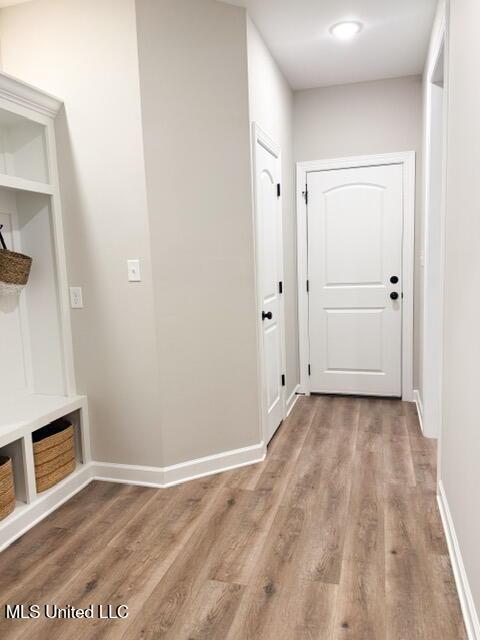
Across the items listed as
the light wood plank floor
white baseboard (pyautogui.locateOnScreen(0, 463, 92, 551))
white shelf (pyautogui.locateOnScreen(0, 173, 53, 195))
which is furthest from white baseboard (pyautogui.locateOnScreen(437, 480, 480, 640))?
white shelf (pyautogui.locateOnScreen(0, 173, 53, 195))

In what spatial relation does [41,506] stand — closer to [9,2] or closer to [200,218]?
[200,218]

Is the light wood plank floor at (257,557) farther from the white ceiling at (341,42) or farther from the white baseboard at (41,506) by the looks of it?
the white ceiling at (341,42)

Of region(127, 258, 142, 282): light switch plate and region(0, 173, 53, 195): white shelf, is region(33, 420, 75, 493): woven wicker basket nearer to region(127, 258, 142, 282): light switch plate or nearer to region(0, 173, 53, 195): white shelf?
region(127, 258, 142, 282): light switch plate

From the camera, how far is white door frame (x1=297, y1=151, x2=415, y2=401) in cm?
396

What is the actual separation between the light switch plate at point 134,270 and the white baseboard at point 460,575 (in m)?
1.92

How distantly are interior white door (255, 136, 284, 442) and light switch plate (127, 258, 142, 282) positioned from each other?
78 centimetres

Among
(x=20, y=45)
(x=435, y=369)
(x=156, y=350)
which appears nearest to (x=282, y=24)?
(x=20, y=45)

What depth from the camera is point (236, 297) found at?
Answer: 2883 millimetres

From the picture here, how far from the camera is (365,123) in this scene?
4.00m

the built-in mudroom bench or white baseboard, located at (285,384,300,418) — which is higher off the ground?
the built-in mudroom bench

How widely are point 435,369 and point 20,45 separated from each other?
10.6 ft

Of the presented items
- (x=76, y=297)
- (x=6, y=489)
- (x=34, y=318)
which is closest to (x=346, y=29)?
(x=76, y=297)

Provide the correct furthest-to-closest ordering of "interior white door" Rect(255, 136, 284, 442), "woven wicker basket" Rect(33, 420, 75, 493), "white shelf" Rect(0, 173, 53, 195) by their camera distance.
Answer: "interior white door" Rect(255, 136, 284, 442)
"woven wicker basket" Rect(33, 420, 75, 493)
"white shelf" Rect(0, 173, 53, 195)

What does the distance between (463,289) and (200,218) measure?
4.93ft
